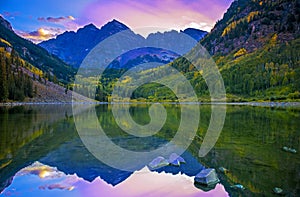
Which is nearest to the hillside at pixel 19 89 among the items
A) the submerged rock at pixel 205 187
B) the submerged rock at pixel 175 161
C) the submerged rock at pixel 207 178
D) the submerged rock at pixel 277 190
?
the submerged rock at pixel 175 161

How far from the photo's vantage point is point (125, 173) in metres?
17.1

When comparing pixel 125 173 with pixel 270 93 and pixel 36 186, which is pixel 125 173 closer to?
pixel 36 186

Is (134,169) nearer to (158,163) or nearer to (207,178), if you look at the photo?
(158,163)

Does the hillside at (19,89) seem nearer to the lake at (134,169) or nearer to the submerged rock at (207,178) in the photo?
the lake at (134,169)

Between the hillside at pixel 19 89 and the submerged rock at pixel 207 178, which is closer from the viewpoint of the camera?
the submerged rock at pixel 207 178

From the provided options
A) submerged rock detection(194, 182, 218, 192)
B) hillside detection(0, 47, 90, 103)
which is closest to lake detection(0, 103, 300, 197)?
submerged rock detection(194, 182, 218, 192)

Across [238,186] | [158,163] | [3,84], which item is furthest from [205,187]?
[3,84]

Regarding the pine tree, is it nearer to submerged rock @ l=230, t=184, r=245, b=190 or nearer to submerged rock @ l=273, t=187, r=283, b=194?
submerged rock @ l=230, t=184, r=245, b=190

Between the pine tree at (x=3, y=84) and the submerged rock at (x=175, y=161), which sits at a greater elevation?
the pine tree at (x=3, y=84)

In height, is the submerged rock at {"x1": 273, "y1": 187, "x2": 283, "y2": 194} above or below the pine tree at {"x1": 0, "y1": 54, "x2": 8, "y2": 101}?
below

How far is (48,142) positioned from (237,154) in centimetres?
1702

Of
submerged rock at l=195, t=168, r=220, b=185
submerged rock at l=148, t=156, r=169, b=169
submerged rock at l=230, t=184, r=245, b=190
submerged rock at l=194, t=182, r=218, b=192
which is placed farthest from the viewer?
submerged rock at l=148, t=156, r=169, b=169

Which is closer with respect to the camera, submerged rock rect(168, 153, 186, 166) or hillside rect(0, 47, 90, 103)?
submerged rock rect(168, 153, 186, 166)

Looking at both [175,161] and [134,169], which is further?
[175,161]
